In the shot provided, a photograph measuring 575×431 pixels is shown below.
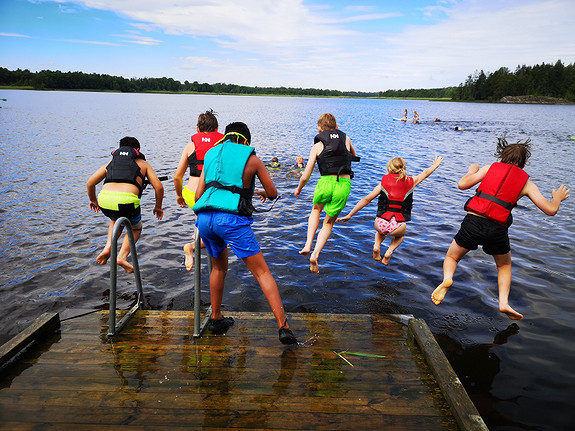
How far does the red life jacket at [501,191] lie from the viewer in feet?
17.5

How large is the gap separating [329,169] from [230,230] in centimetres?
318

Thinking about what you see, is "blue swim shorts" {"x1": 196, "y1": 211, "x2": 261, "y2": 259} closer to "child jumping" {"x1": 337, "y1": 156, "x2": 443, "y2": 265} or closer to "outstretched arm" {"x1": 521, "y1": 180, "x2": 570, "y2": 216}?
"child jumping" {"x1": 337, "y1": 156, "x2": 443, "y2": 265}

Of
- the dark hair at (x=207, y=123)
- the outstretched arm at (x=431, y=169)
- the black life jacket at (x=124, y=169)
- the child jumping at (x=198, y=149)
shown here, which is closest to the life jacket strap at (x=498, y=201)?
the outstretched arm at (x=431, y=169)

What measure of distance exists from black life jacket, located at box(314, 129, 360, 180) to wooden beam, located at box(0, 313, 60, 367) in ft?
16.4

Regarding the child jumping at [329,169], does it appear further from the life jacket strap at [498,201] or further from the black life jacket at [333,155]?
the life jacket strap at [498,201]

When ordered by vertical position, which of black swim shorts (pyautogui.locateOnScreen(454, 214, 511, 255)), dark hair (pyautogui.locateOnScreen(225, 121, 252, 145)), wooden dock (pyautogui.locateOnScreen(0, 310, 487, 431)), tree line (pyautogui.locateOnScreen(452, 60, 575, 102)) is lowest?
wooden dock (pyautogui.locateOnScreen(0, 310, 487, 431))

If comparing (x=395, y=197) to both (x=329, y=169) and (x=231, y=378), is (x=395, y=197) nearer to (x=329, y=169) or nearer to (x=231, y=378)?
(x=329, y=169)

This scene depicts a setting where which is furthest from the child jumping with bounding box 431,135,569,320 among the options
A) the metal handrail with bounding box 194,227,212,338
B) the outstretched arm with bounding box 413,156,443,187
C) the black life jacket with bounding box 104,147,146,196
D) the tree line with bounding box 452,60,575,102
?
the tree line with bounding box 452,60,575,102

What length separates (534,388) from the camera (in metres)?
5.06

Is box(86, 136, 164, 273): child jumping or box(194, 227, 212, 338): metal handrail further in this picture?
box(86, 136, 164, 273): child jumping

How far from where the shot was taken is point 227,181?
427 centimetres

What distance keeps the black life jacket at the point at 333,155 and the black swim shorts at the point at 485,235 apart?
92.6 inches

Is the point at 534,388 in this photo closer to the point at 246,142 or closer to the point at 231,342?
the point at 231,342

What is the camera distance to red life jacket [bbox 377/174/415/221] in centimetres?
700
